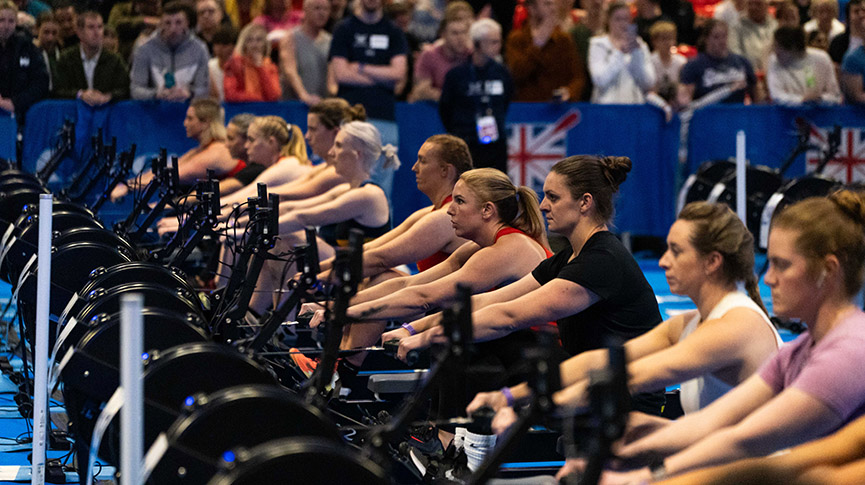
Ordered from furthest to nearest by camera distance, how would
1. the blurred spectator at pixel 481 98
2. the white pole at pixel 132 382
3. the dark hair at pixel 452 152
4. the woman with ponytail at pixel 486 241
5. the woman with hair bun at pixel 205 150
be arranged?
the blurred spectator at pixel 481 98, the woman with hair bun at pixel 205 150, the dark hair at pixel 452 152, the woman with ponytail at pixel 486 241, the white pole at pixel 132 382

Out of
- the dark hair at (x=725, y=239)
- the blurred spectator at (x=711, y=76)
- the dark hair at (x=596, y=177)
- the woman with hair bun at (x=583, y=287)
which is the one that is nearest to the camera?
the dark hair at (x=725, y=239)

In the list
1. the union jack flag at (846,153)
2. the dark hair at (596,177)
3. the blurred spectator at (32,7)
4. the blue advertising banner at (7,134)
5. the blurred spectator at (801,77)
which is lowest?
the union jack flag at (846,153)

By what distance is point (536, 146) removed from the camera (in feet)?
34.6

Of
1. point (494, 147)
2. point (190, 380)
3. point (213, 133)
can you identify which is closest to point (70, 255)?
point (190, 380)

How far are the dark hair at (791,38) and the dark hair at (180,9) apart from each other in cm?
532

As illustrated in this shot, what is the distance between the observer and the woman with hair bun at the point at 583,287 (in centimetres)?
403

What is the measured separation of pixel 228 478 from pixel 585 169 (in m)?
2.25

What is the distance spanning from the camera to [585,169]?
168 inches

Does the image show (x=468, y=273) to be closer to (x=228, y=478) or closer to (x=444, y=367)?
(x=444, y=367)

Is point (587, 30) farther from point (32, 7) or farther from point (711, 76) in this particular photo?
point (32, 7)

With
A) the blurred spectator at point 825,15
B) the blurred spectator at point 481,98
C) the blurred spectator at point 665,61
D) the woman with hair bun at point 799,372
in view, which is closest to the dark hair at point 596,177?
the woman with hair bun at point 799,372

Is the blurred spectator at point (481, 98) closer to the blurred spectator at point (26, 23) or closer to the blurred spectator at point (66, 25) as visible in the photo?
the blurred spectator at point (66, 25)

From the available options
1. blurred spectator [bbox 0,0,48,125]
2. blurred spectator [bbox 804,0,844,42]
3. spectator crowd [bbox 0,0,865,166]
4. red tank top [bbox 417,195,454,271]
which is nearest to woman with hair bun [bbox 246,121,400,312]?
red tank top [bbox 417,195,454,271]

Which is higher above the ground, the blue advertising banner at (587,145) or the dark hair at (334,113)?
the dark hair at (334,113)
